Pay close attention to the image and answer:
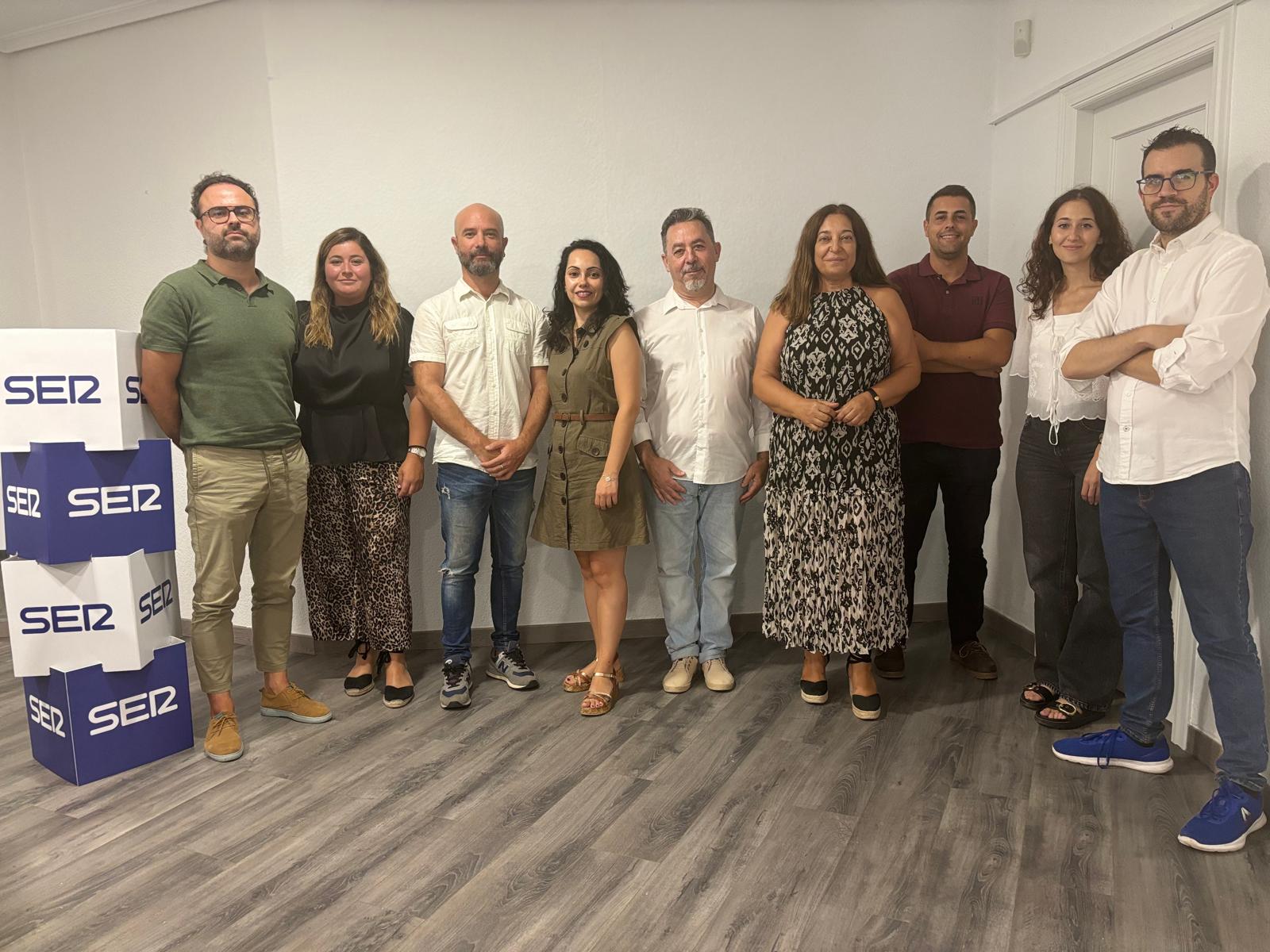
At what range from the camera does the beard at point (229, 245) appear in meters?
2.78

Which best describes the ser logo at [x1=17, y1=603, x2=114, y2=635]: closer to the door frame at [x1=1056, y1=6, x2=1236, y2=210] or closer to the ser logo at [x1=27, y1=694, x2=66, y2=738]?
the ser logo at [x1=27, y1=694, x2=66, y2=738]

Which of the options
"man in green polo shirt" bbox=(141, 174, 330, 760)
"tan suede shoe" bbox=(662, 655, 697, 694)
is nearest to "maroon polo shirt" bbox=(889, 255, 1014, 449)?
"tan suede shoe" bbox=(662, 655, 697, 694)

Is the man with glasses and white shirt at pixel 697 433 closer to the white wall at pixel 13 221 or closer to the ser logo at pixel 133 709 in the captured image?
the ser logo at pixel 133 709

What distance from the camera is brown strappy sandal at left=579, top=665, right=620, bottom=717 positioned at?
10.1 ft

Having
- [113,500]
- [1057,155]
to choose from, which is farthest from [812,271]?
[113,500]

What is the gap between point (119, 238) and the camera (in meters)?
4.04

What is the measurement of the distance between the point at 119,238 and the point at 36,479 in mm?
1923

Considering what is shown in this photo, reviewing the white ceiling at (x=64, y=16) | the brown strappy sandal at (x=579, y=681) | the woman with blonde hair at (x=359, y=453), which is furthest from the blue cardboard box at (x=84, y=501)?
the white ceiling at (x=64, y=16)

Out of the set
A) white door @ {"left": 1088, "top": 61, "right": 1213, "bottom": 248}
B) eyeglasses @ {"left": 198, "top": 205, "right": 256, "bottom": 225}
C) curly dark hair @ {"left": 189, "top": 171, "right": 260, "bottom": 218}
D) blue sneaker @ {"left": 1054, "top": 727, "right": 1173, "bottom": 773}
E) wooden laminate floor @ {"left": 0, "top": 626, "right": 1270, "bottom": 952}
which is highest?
white door @ {"left": 1088, "top": 61, "right": 1213, "bottom": 248}

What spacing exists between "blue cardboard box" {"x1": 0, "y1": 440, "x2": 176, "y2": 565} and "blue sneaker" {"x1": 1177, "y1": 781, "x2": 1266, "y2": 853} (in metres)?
3.01

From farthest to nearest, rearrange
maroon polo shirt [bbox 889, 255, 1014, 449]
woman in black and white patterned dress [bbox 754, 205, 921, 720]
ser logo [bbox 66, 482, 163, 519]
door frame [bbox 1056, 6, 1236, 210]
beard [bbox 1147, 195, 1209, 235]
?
1. maroon polo shirt [bbox 889, 255, 1014, 449]
2. woman in black and white patterned dress [bbox 754, 205, 921, 720]
3. ser logo [bbox 66, 482, 163, 519]
4. door frame [bbox 1056, 6, 1236, 210]
5. beard [bbox 1147, 195, 1209, 235]

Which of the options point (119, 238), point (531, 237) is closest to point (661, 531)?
point (531, 237)

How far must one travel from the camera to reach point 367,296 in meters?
3.21

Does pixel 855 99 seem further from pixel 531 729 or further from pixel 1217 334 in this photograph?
pixel 531 729
